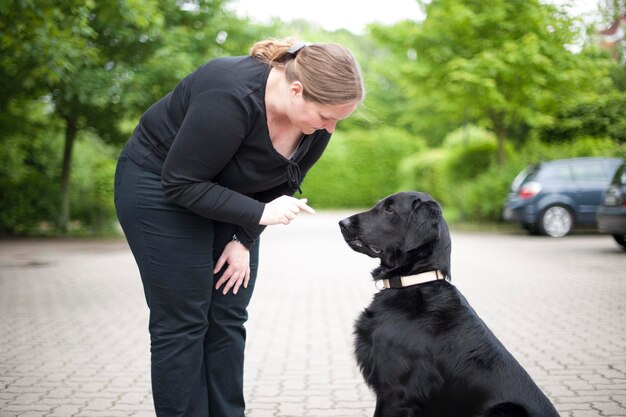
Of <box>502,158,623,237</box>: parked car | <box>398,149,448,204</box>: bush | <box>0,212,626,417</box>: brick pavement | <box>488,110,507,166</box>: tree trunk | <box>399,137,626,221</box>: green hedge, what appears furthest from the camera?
<box>398,149,448,204</box>: bush

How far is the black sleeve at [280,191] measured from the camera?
9.61 feet

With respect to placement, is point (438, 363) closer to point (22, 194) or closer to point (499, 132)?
point (22, 194)

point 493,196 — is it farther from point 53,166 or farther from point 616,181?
point 53,166

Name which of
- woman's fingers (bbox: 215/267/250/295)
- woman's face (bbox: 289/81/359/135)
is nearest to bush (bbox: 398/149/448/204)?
woman's fingers (bbox: 215/267/250/295)

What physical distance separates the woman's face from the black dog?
71 cm

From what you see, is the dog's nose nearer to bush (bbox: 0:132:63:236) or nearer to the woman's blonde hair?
the woman's blonde hair

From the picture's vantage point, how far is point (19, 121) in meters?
16.5

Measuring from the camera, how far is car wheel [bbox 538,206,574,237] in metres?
15.5

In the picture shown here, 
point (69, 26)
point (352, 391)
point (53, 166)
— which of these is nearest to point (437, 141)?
point (53, 166)

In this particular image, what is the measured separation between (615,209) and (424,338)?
32.7 ft

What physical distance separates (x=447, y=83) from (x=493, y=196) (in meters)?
3.41

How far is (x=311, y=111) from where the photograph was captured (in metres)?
2.53

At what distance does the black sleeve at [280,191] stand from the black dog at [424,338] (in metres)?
0.36

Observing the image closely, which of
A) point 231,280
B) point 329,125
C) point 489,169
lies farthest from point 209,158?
point 489,169
